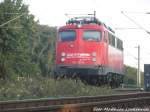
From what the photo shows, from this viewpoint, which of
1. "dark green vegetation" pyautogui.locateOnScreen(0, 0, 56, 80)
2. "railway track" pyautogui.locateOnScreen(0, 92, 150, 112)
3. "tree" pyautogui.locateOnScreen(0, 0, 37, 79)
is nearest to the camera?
"railway track" pyautogui.locateOnScreen(0, 92, 150, 112)

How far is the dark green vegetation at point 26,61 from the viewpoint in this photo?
25.8m

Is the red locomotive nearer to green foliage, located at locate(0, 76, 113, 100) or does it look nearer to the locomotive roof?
the locomotive roof

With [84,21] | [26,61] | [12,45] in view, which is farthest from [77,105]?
[26,61]

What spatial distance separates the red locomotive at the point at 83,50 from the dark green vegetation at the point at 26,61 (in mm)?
1159

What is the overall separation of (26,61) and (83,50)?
39.6 meters

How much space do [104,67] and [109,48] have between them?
1.87m

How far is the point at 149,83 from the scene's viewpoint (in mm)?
34906

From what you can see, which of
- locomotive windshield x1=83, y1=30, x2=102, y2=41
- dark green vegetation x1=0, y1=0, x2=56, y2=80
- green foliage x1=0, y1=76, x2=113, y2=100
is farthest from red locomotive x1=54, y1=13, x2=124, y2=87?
dark green vegetation x1=0, y1=0, x2=56, y2=80

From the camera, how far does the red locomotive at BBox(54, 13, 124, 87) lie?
29609mm

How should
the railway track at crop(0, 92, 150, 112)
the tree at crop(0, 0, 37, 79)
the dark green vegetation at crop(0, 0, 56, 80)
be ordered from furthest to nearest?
1. the tree at crop(0, 0, 37, 79)
2. the dark green vegetation at crop(0, 0, 56, 80)
3. the railway track at crop(0, 92, 150, 112)

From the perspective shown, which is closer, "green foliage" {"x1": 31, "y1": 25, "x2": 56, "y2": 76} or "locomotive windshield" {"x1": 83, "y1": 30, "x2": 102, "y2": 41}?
"locomotive windshield" {"x1": 83, "y1": 30, "x2": 102, "y2": 41}

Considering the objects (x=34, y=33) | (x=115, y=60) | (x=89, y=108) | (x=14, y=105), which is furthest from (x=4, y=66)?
(x=89, y=108)

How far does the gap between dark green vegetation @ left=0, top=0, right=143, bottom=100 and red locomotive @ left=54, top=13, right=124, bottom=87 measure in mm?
1159

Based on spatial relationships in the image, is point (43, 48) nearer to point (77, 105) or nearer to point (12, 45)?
point (12, 45)
